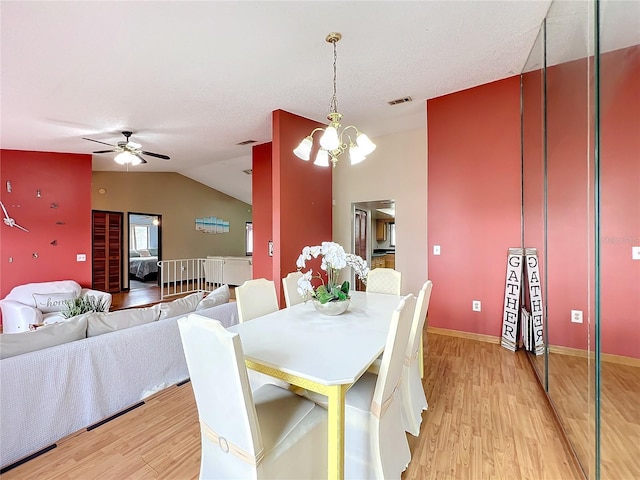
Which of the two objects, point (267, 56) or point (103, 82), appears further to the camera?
point (103, 82)

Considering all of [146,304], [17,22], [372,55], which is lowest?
[146,304]

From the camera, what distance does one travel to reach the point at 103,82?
280 centimetres

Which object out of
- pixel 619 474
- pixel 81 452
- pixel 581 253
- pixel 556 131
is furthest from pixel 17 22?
pixel 619 474

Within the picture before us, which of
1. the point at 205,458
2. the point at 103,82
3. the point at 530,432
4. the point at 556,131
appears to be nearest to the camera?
the point at 205,458

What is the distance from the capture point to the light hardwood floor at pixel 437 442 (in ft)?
5.15

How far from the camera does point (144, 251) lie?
33.6 ft

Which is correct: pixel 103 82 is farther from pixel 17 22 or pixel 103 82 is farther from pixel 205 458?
pixel 205 458

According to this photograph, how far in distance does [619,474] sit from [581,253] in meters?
1.36

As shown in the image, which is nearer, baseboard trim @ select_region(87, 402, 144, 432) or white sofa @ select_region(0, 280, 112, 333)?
baseboard trim @ select_region(87, 402, 144, 432)

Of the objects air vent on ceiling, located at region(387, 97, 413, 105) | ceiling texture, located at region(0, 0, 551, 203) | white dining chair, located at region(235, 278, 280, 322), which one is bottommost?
white dining chair, located at region(235, 278, 280, 322)

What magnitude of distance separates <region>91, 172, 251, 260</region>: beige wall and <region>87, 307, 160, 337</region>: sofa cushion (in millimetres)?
5460

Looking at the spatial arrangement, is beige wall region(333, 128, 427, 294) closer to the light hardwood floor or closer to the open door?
the light hardwood floor

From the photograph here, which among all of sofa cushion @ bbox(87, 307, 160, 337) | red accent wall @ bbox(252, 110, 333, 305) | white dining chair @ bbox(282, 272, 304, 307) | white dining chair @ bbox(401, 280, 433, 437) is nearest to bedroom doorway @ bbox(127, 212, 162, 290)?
red accent wall @ bbox(252, 110, 333, 305)

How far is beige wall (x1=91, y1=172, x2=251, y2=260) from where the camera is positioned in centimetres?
664
